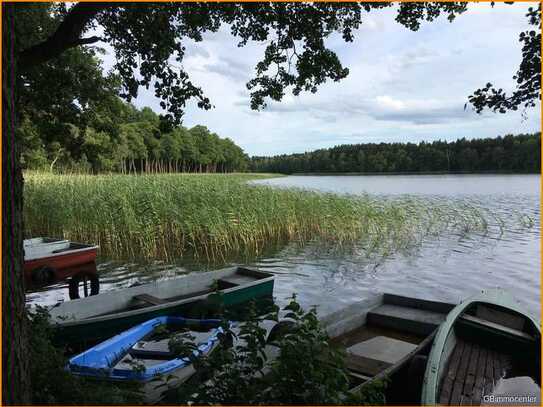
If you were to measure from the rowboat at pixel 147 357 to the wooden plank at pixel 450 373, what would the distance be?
2395 mm

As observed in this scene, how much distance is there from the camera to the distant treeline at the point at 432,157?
250 feet

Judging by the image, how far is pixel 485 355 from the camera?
499cm

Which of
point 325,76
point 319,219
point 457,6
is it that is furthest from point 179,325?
point 319,219

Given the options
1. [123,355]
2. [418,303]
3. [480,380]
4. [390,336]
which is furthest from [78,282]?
[480,380]

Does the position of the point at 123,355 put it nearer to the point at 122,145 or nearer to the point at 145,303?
the point at 145,303

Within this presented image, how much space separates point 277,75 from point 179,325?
4.07 m

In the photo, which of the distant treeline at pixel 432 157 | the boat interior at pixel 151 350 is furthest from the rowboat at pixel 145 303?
the distant treeline at pixel 432 157

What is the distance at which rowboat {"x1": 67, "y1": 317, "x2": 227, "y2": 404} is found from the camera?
3.98 m

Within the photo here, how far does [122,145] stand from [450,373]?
37460mm

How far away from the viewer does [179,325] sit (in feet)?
19.4

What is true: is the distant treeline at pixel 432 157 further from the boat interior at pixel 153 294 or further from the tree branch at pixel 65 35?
the tree branch at pixel 65 35

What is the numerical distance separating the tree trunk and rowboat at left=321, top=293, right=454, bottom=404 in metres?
3.09

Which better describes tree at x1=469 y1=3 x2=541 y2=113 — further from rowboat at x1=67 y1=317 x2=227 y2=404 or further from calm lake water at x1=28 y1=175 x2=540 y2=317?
calm lake water at x1=28 y1=175 x2=540 y2=317

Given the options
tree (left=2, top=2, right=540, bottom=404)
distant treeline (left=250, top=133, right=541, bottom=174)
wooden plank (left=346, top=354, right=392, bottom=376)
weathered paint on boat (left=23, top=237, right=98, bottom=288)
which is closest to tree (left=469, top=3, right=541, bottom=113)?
tree (left=2, top=2, right=540, bottom=404)
